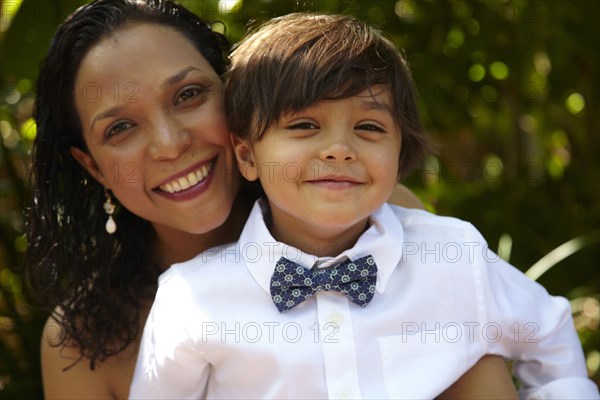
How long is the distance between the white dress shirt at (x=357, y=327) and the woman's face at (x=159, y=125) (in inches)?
8.3

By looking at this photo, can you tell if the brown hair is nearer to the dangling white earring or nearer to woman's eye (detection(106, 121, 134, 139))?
woman's eye (detection(106, 121, 134, 139))

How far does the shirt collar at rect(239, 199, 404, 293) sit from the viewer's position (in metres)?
2.12

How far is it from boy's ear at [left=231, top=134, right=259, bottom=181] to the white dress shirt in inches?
3.9

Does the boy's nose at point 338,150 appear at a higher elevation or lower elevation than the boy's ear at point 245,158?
→ higher

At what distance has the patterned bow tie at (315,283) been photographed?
2049 mm

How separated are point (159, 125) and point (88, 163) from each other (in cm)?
37

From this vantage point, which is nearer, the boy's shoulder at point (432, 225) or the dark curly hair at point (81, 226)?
the boy's shoulder at point (432, 225)

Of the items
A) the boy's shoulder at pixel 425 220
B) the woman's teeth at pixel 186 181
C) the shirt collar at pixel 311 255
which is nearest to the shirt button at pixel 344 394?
the shirt collar at pixel 311 255

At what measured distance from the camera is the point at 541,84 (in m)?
3.95

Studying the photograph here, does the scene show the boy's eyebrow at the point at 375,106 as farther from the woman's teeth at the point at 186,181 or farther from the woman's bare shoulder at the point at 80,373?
the woman's bare shoulder at the point at 80,373

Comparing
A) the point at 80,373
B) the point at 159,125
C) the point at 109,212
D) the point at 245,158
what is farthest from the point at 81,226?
the point at 245,158

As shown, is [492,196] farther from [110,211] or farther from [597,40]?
[110,211]

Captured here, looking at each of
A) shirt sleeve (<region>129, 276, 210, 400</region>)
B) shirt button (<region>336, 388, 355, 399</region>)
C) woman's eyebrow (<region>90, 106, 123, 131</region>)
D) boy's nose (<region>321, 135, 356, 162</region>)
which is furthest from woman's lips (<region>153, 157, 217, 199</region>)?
shirt button (<region>336, 388, 355, 399</region>)

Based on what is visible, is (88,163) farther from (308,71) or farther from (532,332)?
(532,332)
